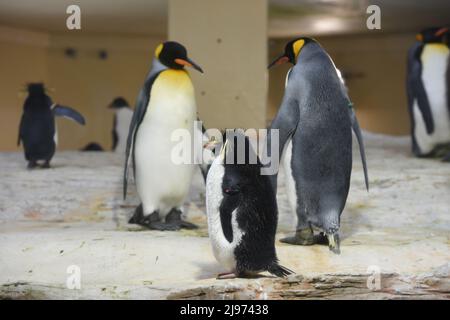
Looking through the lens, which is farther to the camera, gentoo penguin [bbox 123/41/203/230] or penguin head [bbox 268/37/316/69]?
gentoo penguin [bbox 123/41/203/230]

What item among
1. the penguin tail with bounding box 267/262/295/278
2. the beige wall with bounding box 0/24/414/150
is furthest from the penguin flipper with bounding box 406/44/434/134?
the beige wall with bounding box 0/24/414/150

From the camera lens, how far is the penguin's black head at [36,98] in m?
4.95

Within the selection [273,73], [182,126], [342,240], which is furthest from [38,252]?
[273,73]

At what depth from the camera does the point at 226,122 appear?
4.58 metres

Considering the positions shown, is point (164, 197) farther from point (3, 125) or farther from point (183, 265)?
point (3, 125)

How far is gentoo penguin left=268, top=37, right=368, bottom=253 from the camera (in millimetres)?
3059

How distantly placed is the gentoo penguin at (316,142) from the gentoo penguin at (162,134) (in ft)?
1.96

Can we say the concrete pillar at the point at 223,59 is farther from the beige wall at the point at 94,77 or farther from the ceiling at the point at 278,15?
the beige wall at the point at 94,77

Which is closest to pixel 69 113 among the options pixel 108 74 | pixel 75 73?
pixel 75 73

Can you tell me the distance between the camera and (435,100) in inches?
203

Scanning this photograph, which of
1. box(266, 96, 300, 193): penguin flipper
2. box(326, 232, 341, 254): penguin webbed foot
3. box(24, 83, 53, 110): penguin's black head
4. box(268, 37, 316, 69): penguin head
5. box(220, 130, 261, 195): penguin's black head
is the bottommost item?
box(326, 232, 341, 254): penguin webbed foot

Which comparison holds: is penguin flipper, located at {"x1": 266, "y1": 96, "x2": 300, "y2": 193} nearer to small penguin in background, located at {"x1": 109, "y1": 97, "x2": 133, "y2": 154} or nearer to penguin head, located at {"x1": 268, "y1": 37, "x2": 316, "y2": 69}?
penguin head, located at {"x1": 268, "y1": 37, "x2": 316, "y2": 69}

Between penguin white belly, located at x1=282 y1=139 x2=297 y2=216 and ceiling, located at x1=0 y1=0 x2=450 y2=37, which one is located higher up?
ceiling, located at x1=0 y1=0 x2=450 y2=37
